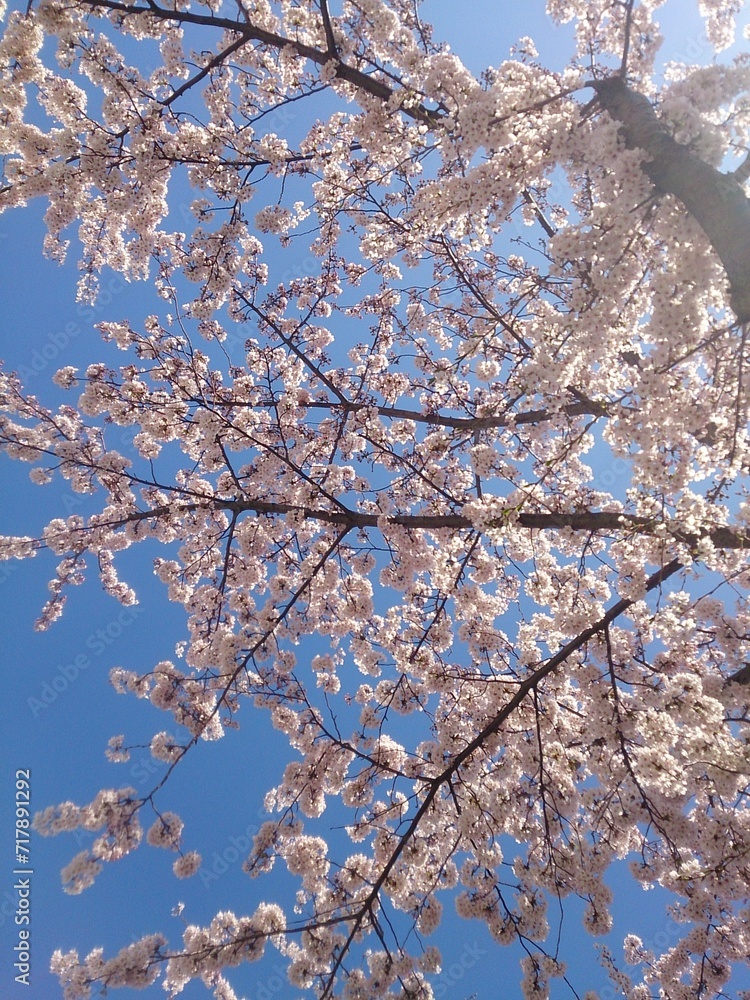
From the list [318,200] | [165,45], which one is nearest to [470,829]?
[318,200]

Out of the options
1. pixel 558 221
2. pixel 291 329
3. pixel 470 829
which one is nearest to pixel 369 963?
pixel 470 829

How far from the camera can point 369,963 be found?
5641 mm

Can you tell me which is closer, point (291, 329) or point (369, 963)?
point (369, 963)

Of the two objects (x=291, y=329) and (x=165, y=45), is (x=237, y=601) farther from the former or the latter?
(x=165, y=45)

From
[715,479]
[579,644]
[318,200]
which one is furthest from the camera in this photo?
[318,200]

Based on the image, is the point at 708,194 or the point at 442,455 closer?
the point at 708,194

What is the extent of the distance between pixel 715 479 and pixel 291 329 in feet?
20.6

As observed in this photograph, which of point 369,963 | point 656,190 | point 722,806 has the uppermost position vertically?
point 656,190

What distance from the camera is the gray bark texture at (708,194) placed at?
3045mm

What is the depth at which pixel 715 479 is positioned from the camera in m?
3.94

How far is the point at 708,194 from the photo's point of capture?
314 centimetres

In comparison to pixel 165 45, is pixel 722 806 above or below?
below

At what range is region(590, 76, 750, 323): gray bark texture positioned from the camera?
3045mm

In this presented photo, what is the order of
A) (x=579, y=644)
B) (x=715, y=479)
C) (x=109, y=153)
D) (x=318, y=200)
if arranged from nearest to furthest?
(x=715, y=479), (x=579, y=644), (x=109, y=153), (x=318, y=200)
